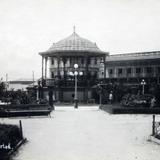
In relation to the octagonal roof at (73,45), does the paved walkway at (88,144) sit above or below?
below

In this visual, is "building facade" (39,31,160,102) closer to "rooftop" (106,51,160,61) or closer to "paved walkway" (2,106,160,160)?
"rooftop" (106,51,160,61)

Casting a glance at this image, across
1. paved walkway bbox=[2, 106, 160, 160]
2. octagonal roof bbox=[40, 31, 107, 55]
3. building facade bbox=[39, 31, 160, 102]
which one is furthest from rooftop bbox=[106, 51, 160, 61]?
paved walkway bbox=[2, 106, 160, 160]

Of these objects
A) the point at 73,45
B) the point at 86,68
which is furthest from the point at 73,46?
the point at 86,68

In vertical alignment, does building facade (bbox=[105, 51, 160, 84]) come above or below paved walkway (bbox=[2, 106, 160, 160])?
above

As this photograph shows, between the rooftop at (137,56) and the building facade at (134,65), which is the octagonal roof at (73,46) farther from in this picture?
the rooftop at (137,56)

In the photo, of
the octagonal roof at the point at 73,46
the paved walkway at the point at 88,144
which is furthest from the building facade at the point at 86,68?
the paved walkway at the point at 88,144

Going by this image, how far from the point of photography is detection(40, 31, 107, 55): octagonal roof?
54056 millimetres

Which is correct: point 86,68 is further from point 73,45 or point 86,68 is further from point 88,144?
point 88,144

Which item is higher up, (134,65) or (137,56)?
(137,56)

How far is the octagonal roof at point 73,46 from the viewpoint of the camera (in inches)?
2128

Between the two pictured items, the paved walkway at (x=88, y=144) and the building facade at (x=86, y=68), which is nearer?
the paved walkway at (x=88, y=144)

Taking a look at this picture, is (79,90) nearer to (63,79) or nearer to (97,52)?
(63,79)

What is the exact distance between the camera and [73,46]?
5791 centimetres

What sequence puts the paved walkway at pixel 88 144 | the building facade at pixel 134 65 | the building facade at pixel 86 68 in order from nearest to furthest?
the paved walkway at pixel 88 144 < the building facade at pixel 86 68 < the building facade at pixel 134 65
